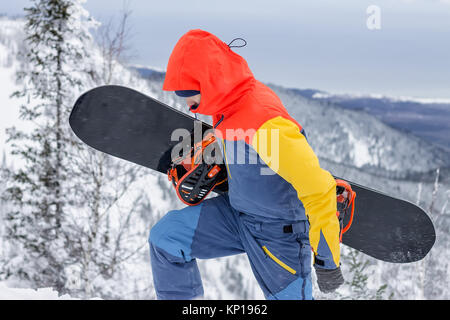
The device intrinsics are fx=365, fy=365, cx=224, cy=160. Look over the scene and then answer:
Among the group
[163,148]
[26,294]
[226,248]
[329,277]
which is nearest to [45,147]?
[163,148]

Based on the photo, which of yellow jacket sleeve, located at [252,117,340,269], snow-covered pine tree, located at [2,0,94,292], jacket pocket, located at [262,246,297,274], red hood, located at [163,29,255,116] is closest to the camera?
yellow jacket sleeve, located at [252,117,340,269]

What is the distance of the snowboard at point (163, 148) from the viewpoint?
272 cm

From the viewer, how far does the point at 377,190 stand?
2746mm

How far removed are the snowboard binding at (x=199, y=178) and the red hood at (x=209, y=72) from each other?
559 millimetres

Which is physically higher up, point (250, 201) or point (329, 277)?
point (250, 201)

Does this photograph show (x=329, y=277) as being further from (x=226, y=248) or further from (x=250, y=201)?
(x=226, y=248)

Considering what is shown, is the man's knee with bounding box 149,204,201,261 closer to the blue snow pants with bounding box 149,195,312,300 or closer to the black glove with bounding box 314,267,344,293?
the blue snow pants with bounding box 149,195,312,300

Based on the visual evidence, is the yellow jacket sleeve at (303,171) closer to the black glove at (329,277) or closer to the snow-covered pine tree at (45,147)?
the black glove at (329,277)

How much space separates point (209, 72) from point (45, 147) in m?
8.60

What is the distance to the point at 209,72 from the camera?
6.23ft

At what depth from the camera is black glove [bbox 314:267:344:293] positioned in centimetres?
193

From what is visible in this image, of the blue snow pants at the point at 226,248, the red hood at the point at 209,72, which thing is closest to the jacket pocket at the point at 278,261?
the blue snow pants at the point at 226,248

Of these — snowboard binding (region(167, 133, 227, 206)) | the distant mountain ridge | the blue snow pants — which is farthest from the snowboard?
the distant mountain ridge
